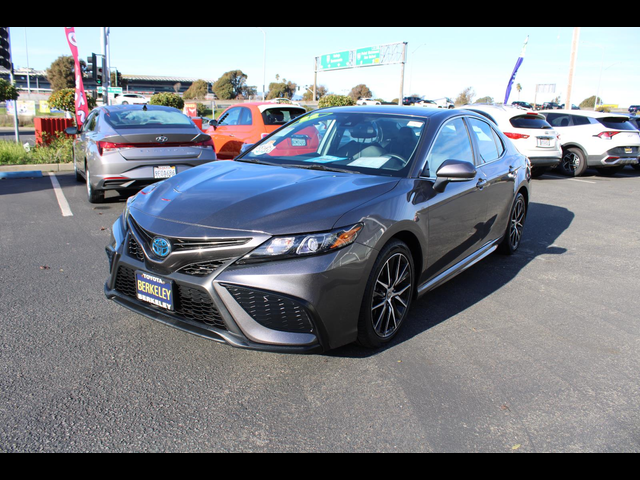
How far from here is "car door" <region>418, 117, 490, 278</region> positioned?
3.84 meters

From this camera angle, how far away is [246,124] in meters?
11.0

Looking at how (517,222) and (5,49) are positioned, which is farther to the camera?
(5,49)

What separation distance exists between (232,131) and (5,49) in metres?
7.31

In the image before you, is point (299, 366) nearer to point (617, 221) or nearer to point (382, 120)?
point (382, 120)

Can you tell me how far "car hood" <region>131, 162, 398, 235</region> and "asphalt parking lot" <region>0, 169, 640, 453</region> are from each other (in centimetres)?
89

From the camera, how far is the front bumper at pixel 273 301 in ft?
9.15

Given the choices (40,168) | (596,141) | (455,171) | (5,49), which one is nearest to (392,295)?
(455,171)

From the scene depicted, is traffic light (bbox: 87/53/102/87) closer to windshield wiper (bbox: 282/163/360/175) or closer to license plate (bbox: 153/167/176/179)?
license plate (bbox: 153/167/176/179)

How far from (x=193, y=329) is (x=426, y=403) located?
52.8 inches

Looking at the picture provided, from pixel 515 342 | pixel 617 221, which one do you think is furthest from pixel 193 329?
pixel 617 221

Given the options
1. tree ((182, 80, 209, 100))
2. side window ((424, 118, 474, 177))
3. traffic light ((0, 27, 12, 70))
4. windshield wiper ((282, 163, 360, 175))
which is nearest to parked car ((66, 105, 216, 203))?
windshield wiper ((282, 163, 360, 175))

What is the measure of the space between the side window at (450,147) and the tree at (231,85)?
6984 centimetres

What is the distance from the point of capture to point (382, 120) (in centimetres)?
429

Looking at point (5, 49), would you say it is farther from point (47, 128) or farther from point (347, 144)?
point (347, 144)
